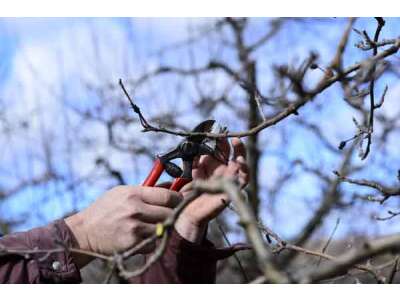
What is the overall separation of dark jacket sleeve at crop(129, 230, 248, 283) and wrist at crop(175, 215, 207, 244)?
0.01 m

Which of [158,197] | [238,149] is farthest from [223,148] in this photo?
[158,197]

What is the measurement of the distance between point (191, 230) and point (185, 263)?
80 millimetres

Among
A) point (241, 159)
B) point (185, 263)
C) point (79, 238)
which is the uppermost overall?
point (241, 159)

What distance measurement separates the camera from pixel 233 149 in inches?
60.2

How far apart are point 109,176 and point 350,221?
2317mm

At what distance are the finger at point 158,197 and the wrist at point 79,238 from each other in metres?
0.17

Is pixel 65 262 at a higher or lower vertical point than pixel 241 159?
lower

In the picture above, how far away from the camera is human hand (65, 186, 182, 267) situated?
4.95ft

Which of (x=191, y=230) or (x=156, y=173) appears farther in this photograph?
(x=156, y=173)

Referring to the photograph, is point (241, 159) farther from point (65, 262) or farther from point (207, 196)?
point (65, 262)

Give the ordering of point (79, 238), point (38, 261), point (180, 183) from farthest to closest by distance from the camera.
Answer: point (180, 183) → point (79, 238) → point (38, 261)

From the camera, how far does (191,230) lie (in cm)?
163

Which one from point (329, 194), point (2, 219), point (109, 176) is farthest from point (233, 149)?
point (329, 194)

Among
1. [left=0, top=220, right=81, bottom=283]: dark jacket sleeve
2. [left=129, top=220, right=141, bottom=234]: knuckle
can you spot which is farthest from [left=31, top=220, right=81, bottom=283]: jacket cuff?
[left=129, top=220, right=141, bottom=234]: knuckle
